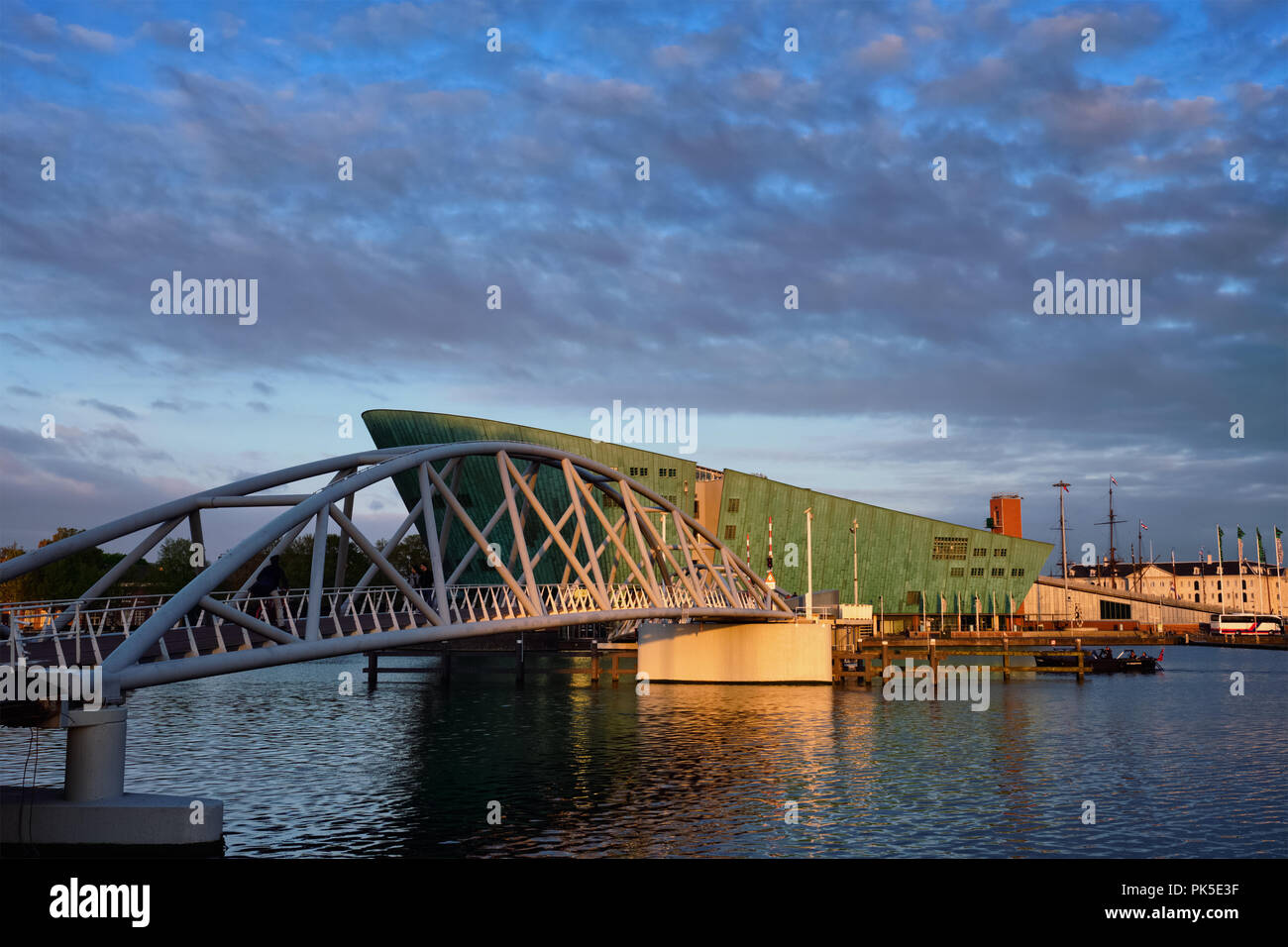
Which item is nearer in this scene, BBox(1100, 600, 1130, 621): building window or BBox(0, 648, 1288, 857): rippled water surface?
BBox(0, 648, 1288, 857): rippled water surface

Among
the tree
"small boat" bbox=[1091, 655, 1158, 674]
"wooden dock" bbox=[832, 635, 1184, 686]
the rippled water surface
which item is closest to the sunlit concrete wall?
"wooden dock" bbox=[832, 635, 1184, 686]

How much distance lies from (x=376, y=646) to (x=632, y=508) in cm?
2399

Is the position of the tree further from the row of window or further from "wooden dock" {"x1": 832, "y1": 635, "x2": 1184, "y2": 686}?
"wooden dock" {"x1": 832, "y1": 635, "x2": 1184, "y2": 686}

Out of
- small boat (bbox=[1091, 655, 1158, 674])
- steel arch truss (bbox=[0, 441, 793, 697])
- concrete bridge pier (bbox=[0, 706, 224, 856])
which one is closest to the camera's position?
concrete bridge pier (bbox=[0, 706, 224, 856])

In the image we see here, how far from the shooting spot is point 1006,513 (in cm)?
13612

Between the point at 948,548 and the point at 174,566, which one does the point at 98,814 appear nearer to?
the point at 948,548

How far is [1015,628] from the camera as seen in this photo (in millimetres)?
110125

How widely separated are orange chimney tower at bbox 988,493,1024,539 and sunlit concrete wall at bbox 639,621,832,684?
6988cm

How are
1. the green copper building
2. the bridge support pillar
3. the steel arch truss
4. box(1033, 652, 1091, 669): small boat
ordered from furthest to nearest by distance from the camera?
the green copper building < box(1033, 652, 1091, 669): small boat < the steel arch truss < the bridge support pillar

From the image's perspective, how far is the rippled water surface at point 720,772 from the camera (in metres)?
27.5

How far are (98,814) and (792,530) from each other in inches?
3298

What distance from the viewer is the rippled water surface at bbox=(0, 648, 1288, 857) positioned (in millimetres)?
27453
